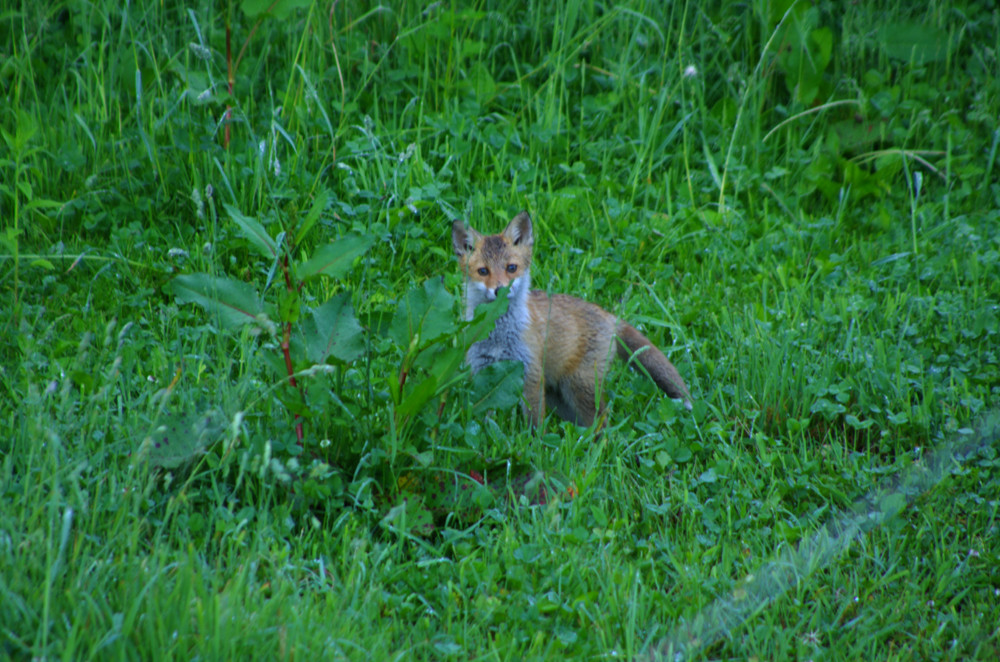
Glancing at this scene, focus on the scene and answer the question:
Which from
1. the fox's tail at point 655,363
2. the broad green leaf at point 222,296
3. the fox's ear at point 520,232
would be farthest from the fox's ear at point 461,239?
the broad green leaf at point 222,296

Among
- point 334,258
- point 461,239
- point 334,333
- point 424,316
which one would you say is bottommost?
point 461,239

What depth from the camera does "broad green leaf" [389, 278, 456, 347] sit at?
3.27 metres

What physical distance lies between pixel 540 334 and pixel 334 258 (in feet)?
6.03

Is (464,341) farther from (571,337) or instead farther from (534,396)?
(571,337)

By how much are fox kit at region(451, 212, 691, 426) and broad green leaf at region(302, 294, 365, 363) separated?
4.55 ft

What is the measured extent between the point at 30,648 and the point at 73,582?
245 mm

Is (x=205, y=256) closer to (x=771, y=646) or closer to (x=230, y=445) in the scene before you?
(x=230, y=445)

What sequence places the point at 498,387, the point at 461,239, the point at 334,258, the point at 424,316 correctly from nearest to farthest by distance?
1. the point at 334,258
2. the point at 424,316
3. the point at 498,387
4. the point at 461,239

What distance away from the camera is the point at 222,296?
125 inches

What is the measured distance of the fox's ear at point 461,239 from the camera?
4.88m

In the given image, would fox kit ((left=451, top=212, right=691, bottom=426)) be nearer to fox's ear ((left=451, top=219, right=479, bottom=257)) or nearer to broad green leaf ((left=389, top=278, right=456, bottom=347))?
fox's ear ((left=451, top=219, right=479, bottom=257))

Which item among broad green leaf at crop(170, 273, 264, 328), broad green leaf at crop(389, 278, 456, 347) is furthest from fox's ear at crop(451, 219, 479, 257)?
broad green leaf at crop(170, 273, 264, 328)

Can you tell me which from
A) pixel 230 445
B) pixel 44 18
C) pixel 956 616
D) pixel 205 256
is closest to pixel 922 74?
pixel 956 616

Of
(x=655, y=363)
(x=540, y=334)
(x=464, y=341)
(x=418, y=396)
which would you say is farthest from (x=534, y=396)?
(x=418, y=396)
